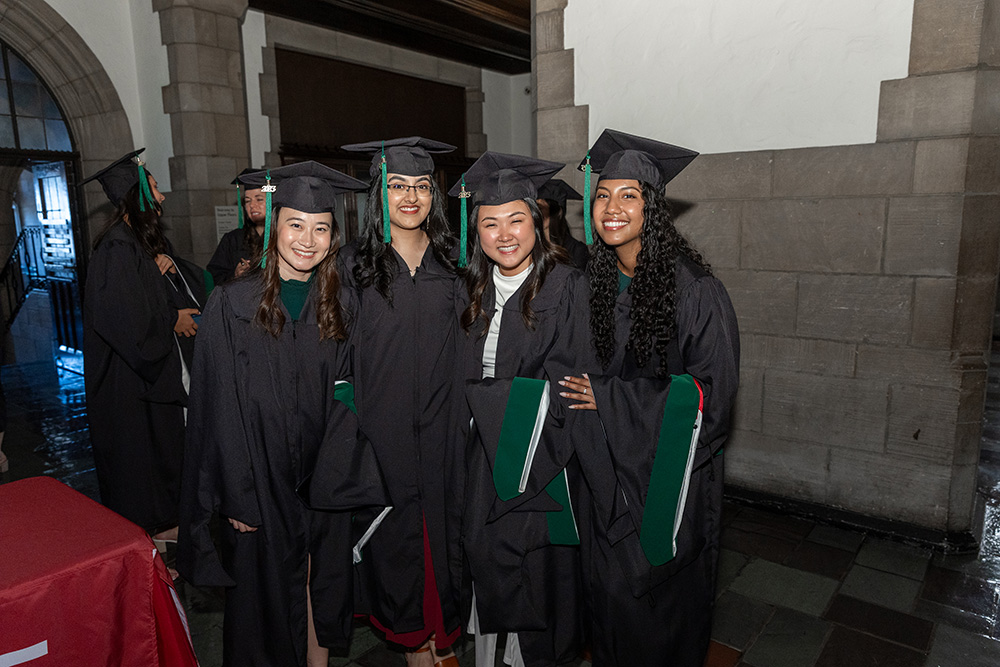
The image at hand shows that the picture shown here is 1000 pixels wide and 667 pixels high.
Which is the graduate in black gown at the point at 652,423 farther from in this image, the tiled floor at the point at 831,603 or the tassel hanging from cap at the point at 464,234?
the tiled floor at the point at 831,603

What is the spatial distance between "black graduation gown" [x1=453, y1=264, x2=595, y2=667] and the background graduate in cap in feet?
6.56

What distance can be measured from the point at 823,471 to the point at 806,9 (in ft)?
8.36

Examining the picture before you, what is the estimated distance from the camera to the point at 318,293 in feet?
7.38

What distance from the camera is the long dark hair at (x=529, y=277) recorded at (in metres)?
2.28

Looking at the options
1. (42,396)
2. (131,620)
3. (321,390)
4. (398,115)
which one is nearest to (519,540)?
(321,390)

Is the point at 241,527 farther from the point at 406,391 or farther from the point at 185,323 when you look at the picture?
the point at 185,323

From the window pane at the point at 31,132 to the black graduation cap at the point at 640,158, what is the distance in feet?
20.8

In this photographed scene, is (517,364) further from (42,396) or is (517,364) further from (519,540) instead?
(42,396)

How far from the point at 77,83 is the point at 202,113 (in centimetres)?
124

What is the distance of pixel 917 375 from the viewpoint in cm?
343

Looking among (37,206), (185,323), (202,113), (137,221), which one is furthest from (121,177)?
(37,206)

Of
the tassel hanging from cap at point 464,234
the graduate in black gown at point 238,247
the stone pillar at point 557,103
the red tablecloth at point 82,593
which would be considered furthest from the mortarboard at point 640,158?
the graduate in black gown at point 238,247

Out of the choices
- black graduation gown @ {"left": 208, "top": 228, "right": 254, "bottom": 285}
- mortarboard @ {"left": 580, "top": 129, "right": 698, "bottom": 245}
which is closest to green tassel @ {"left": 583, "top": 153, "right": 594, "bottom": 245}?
mortarboard @ {"left": 580, "top": 129, "right": 698, "bottom": 245}

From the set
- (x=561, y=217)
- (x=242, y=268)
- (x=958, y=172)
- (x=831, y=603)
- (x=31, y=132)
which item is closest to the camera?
(x=831, y=603)
